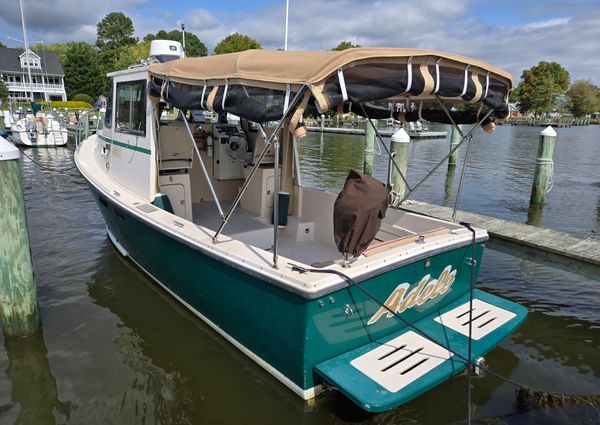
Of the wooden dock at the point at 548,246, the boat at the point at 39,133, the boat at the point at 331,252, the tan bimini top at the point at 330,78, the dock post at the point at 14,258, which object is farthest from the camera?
the boat at the point at 39,133

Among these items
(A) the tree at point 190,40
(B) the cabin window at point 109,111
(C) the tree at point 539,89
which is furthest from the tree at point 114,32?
(B) the cabin window at point 109,111

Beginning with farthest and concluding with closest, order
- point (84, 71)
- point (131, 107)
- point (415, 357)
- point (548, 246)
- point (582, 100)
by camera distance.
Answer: point (582, 100) < point (84, 71) < point (131, 107) < point (548, 246) < point (415, 357)

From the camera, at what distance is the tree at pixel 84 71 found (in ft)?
167

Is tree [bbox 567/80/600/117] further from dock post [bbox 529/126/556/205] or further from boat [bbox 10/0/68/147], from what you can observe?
boat [bbox 10/0/68/147]

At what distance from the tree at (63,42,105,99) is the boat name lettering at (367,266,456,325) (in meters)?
55.2

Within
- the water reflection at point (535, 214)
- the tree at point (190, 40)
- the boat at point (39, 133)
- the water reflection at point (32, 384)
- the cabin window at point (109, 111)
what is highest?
the tree at point (190, 40)

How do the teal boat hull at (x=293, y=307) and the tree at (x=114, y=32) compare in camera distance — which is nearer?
the teal boat hull at (x=293, y=307)

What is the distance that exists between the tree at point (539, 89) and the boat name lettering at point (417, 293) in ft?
273

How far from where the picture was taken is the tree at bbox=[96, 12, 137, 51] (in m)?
76.3

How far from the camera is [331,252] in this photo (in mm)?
5133

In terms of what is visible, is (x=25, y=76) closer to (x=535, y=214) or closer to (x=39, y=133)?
(x=39, y=133)

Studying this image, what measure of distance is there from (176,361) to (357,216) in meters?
2.45

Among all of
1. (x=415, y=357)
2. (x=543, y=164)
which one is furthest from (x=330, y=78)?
(x=543, y=164)

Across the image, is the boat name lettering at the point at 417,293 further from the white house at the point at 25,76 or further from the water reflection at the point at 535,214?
the white house at the point at 25,76
